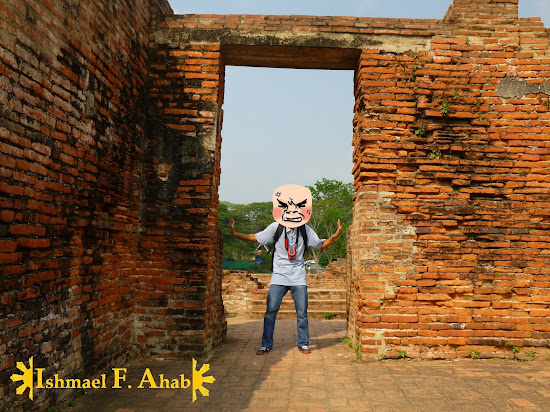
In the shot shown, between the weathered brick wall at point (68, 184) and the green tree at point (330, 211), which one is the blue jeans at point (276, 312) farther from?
the green tree at point (330, 211)

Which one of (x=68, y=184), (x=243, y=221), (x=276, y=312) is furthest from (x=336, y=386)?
(x=243, y=221)

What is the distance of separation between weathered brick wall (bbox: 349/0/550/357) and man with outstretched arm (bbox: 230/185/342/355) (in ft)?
2.29

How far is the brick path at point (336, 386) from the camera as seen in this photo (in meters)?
3.52

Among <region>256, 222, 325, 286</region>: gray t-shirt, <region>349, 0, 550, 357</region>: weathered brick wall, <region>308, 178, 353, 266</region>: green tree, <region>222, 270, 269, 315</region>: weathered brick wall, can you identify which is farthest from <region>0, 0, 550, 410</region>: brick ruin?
<region>308, 178, 353, 266</region>: green tree

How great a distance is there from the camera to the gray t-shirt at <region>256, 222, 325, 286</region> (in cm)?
553

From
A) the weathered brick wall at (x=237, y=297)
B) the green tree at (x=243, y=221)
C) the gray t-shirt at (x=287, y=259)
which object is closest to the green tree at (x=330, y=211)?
the green tree at (x=243, y=221)

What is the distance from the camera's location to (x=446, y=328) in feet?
16.2

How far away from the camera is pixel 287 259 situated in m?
5.57
